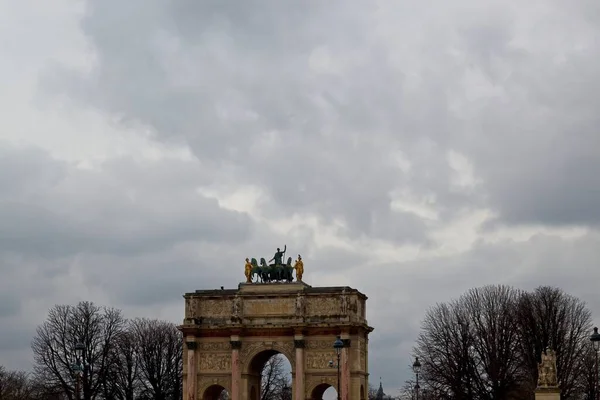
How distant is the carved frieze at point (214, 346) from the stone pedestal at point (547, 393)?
29607 mm

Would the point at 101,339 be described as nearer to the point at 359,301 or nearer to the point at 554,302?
the point at 359,301

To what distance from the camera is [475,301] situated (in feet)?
242

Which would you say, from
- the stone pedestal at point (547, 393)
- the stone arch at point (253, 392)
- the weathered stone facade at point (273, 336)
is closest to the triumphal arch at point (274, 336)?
the weathered stone facade at point (273, 336)

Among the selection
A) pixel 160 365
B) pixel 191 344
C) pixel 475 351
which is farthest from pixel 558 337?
pixel 160 365

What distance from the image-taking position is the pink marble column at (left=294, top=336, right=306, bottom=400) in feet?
224

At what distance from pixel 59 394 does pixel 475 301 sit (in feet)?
119

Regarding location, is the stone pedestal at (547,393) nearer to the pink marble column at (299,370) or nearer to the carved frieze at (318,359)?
the carved frieze at (318,359)

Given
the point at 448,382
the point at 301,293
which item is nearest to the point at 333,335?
the point at 301,293

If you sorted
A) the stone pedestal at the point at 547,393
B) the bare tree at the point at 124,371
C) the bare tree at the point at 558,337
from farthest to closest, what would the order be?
the bare tree at the point at 124,371, the bare tree at the point at 558,337, the stone pedestal at the point at 547,393

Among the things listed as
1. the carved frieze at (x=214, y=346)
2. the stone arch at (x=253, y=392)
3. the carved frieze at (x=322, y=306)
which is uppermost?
the carved frieze at (x=322, y=306)

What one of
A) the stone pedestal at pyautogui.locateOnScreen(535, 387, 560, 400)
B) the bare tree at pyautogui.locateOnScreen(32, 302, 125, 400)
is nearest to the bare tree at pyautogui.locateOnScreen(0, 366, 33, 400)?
the bare tree at pyautogui.locateOnScreen(32, 302, 125, 400)

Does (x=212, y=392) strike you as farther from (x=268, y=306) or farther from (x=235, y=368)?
(x=268, y=306)

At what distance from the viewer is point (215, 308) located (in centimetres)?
7094

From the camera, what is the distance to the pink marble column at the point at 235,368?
68.9 metres
